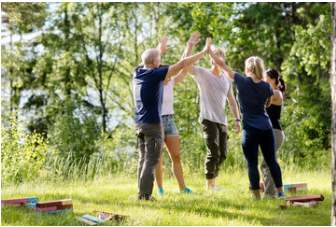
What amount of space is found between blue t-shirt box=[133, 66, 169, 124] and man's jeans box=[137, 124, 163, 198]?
0.08m

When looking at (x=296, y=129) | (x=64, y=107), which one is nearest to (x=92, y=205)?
(x=296, y=129)

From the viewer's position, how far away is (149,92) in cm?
582

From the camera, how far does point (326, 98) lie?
1579 cm

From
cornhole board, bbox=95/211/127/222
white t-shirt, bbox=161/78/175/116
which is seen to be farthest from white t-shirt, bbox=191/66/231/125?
cornhole board, bbox=95/211/127/222

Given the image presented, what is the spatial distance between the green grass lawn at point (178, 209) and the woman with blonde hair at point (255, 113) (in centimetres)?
38

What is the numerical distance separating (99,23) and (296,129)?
37.6ft

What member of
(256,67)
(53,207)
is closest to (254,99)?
(256,67)

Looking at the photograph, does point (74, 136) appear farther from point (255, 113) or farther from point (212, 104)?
point (255, 113)

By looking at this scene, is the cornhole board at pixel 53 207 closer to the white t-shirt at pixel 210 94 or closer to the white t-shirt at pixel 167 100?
the white t-shirt at pixel 167 100

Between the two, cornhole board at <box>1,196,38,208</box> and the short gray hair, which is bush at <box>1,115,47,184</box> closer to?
cornhole board at <box>1,196,38,208</box>

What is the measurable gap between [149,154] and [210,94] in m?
1.17

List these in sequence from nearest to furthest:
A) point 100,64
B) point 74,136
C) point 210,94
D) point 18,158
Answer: point 210,94
point 18,158
point 74,136
point 100,64

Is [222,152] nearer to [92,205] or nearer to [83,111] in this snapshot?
[92,205]

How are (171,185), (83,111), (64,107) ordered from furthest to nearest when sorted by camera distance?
(83,111)
(64,107)
(171,185)
